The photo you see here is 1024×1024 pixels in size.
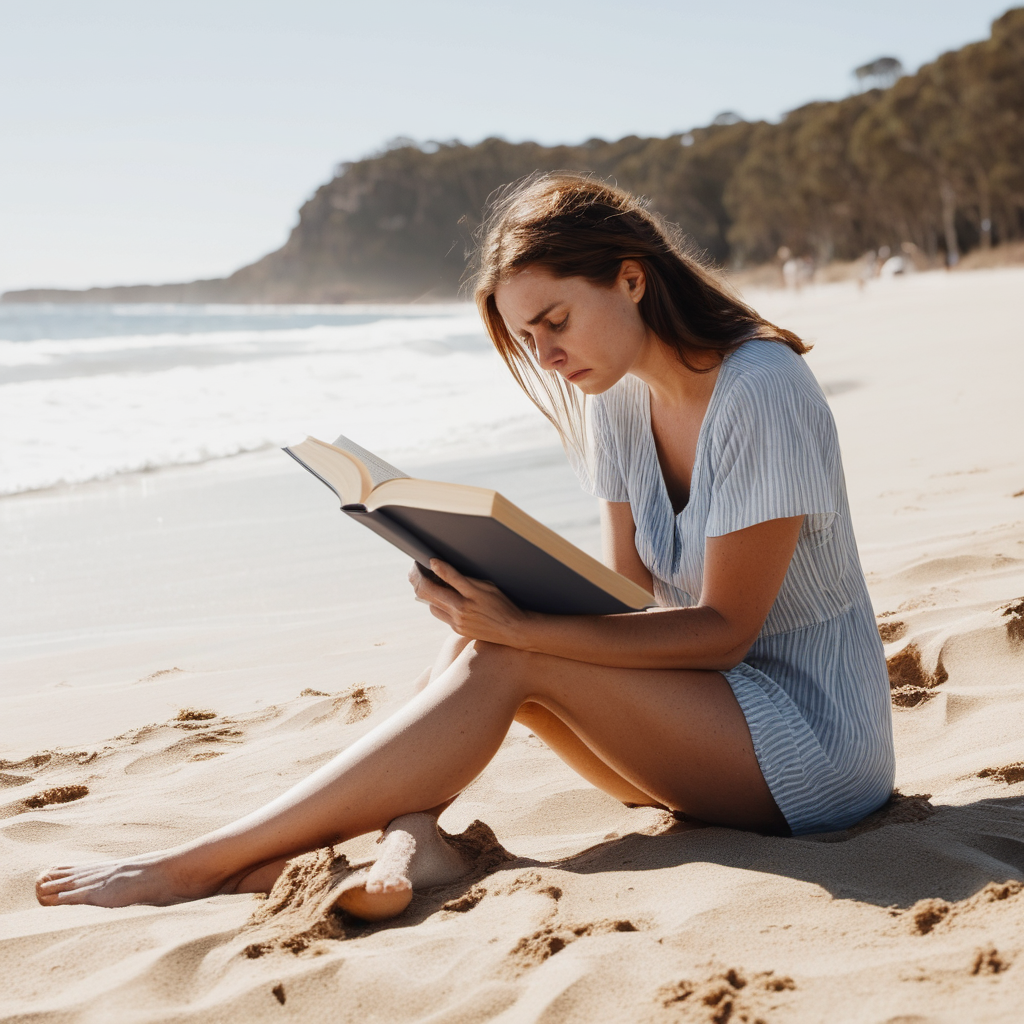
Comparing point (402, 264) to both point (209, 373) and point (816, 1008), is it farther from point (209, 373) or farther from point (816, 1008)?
point (816, 1008)

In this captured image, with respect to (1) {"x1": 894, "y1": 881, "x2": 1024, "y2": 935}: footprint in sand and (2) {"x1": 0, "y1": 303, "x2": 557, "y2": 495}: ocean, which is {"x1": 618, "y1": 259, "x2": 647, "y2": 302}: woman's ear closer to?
(1) {"x1": 894, "y1": 881, "x2": 1024, "y2": 935}: footprint in sand

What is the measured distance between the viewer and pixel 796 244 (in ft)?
226

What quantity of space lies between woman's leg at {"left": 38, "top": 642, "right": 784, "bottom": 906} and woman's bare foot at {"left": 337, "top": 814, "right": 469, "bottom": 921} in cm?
5

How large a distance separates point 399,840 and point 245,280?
132382 millimetres

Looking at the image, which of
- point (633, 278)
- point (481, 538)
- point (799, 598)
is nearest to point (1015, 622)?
point (799, 598)

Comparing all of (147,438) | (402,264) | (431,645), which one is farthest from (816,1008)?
(402,264)

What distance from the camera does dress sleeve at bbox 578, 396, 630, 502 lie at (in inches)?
97.3

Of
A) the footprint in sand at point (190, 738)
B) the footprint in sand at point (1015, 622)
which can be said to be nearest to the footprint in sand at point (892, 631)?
the footprint in sand at point (1015, 622)

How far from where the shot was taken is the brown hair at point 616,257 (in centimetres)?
212

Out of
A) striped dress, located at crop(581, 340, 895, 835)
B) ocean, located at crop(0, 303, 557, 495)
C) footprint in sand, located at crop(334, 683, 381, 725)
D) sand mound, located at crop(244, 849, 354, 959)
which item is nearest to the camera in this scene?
sand mound, located at crop(244, 849, 354, 959)

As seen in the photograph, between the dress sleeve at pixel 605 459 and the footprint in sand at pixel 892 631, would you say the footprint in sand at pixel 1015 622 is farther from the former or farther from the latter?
the dress sleeve at pixel 605 459

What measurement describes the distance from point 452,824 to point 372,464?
84 centimetres

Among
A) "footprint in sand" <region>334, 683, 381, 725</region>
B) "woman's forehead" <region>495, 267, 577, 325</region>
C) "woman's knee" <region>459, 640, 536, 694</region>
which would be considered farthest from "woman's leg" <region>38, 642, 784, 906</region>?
"footprint in sand" <region>334, 683, 381, 725</region>

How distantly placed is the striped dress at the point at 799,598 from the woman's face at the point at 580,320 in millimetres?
214
